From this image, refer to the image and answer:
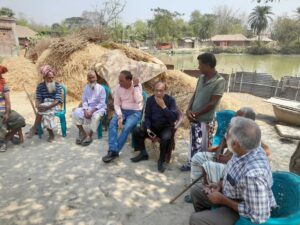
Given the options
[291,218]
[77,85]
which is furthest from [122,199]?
[77,85]

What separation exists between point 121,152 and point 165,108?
1276 millimetres

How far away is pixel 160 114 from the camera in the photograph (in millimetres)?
4035

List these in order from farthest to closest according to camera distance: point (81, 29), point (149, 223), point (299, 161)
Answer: point (81, 29), point (299, 161), point (149, 223)

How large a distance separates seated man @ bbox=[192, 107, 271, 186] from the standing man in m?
0.36

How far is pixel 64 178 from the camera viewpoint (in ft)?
12.5

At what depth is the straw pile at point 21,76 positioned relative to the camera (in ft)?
32.4

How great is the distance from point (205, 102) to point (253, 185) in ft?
5.98

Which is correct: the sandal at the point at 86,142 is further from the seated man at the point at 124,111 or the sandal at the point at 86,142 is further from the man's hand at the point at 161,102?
the man's hand at the point at 161,102

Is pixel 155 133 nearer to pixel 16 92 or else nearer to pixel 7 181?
pixel 7 181

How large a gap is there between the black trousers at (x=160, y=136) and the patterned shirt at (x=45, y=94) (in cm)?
177

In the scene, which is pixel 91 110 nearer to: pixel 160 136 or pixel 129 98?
pixel 129 98

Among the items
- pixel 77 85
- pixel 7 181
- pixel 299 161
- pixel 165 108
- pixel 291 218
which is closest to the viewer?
pixel 291 218

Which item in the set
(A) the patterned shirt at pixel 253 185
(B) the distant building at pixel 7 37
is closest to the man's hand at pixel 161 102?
(A) the patterned shirt at pixel 253 185

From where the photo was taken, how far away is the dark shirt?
400 centimetres
